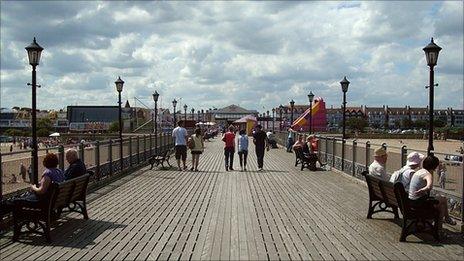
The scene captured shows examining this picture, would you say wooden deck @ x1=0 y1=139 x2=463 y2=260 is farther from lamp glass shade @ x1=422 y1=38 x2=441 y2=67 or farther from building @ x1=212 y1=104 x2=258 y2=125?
building @ x1=212 y1=104 x2=258 y2=125

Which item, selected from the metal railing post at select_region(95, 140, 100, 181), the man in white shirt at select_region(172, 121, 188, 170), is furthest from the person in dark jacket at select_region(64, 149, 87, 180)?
the man in white shirt at select_region(172, 121, 188, 170)

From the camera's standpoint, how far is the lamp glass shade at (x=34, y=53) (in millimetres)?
11523

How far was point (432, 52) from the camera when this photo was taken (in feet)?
39.2

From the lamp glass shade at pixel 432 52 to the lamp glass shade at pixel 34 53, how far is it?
8.25 m

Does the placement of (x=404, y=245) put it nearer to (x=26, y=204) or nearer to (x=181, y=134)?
(x=26, y=204)

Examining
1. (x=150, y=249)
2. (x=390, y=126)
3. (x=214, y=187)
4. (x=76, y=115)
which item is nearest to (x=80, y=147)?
(x=214, y=187)

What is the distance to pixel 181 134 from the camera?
1942 cm

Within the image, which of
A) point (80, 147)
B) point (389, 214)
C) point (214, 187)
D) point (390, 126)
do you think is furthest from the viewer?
point (390, 126)

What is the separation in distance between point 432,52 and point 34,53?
841 centimetres

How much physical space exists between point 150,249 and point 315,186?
26.7 ft

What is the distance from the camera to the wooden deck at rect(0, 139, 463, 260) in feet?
21.8

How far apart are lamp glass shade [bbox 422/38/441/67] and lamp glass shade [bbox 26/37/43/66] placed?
8.25 metres

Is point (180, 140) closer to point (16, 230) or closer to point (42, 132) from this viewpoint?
point (16, 230)

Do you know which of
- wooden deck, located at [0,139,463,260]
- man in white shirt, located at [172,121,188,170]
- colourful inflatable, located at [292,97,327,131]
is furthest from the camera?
colourful inflatable, located at [292,97,327,131]
